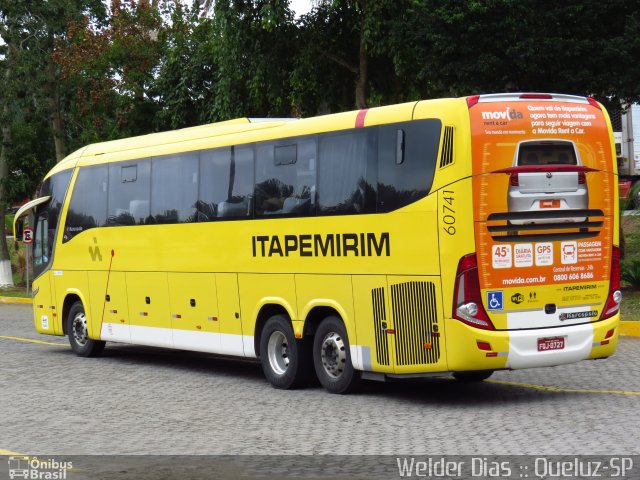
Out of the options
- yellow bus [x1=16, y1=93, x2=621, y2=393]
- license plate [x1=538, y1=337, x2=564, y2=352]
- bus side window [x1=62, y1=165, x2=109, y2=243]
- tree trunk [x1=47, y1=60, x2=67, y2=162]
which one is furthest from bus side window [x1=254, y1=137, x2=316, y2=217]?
tree trunk [x1=47, y1=60, x2=67, y2=162]

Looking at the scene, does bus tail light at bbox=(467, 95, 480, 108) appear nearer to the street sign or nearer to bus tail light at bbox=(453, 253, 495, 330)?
bus tail light at bbox=(453, 253, 495, 330)

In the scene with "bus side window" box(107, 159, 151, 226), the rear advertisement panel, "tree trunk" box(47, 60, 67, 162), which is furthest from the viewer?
"tree trunk" box(47, 60, 67, 162)

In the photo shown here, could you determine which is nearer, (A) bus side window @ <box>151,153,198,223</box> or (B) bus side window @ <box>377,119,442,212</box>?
(B) bus side window @ <box>377,119,442,212</box>

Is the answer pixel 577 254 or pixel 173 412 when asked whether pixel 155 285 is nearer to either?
pixel 173 412

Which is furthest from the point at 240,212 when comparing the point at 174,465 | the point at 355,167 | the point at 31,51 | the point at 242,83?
the point at 31,51

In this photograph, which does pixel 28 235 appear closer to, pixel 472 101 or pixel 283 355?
pixel 283 355

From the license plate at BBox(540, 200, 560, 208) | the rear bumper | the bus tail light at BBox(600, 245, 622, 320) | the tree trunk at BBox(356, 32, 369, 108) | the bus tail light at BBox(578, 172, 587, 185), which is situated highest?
the tree trunk at BBox(356, 32, 369, 108)

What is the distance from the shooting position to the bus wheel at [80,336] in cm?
1988

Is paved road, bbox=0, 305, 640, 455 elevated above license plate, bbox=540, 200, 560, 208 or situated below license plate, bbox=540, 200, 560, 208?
below

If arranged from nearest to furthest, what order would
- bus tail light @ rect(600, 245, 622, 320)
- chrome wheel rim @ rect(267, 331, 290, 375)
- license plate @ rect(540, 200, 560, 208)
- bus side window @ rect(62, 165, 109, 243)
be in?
license plate @ rect(540, 200, 560, 208), bus tail light @ rect(600, 245, 622, 320), chrome wheel rim @ rect(267, 331, 290, 375), bus side window @ rect(62, 165, 109, 243)

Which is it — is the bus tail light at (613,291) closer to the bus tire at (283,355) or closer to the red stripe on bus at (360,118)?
the red stripe on bus at (360,118)

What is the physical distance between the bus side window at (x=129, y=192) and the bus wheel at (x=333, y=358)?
473cm

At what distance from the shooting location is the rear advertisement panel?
12.2 m

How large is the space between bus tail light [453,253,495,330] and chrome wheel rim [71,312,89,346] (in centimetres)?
941
